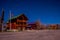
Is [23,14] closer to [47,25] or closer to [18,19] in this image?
[18,19]

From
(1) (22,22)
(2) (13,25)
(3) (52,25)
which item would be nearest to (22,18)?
(1) (22,22)

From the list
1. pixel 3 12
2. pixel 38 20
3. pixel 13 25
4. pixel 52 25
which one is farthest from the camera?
pixel 38 20

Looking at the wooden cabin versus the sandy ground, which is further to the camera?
the wooden cabin

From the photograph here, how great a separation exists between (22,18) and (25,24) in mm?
2866

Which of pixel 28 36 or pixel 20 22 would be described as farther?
pixel 20 22

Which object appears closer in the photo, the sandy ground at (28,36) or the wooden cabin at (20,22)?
the sandy ground at (28,36)

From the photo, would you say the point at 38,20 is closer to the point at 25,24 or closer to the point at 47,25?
the point at 47,25

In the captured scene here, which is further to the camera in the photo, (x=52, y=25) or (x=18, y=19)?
(x=52, y=25)

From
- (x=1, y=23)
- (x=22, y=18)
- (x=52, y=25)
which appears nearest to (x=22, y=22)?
(x=22, y=18)

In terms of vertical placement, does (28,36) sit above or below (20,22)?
below

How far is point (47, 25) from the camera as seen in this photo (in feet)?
332

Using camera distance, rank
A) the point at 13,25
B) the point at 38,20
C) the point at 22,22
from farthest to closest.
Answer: the point at 38,20 → the point at 22,22 → the point at 13,25

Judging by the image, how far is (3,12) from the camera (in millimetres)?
45750

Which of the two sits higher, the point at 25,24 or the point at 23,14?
the point at 23,14
